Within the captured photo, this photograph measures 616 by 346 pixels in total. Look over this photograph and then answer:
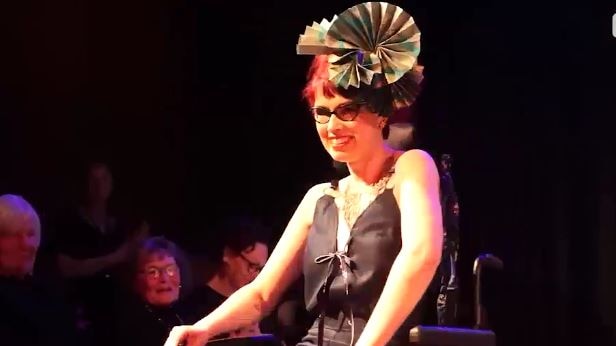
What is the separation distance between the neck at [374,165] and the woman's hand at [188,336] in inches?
21.8

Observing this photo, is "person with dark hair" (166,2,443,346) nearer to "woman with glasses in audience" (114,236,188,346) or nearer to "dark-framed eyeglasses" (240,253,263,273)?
"woman with glasses in audience" (114,236,188,346)

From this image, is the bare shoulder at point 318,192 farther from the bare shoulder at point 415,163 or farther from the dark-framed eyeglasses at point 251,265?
the dark-framed eyeglasses at point 251,265

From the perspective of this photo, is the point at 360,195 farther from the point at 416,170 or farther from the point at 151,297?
the point at 151,297

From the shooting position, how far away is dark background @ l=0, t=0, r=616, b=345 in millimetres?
4973

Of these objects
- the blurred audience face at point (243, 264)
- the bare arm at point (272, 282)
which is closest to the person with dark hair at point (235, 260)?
the blurred audience face at point (243, 264)

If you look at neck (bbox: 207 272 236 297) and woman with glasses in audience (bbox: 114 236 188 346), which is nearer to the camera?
woman with glasses in audience (bbox: 114 236 188 346)

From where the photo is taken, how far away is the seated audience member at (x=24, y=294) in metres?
3.83

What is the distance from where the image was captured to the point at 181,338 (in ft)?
8.31

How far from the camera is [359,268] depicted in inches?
102

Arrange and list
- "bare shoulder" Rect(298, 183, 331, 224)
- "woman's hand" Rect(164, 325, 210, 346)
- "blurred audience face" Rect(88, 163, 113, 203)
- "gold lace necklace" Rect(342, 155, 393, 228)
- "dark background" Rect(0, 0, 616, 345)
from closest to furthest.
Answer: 1. "woman's hand" Rect(164, 325, 210, 346)
2. "gold lace necklace" Rect(342, 155, 393, 228)
3. "bare shoulder" Rect(298, 183, 331, 224)
4. "blurred audience face" Rect(88, 163, 113, 203)
5. "dark background" Rect(0, 0, 616, 345)

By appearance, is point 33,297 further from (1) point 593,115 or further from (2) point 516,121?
(1) point 593,115

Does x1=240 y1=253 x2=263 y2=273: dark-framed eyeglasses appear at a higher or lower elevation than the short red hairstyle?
lower

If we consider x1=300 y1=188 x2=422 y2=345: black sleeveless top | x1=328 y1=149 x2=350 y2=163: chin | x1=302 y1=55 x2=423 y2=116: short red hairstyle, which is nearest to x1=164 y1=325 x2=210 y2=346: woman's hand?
x1=300 y1=188 x2=422 y2=345: black sleeveless top

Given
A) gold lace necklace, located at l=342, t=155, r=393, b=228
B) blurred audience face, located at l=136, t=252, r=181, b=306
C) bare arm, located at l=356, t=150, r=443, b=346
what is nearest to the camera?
bare arm, located at l=356, t=150, r=443, b=346
